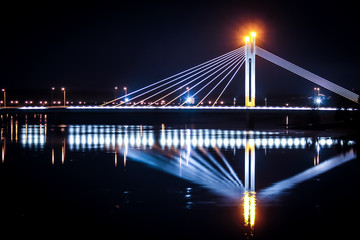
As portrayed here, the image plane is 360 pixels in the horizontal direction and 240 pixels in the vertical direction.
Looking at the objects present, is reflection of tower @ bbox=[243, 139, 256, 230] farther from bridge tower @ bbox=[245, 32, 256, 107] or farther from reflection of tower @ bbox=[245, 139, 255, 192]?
bridge tower @ bbox=[245, 32, 256, 107]

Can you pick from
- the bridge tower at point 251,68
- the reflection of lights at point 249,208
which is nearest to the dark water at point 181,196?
the reflection of lights at point 249,208

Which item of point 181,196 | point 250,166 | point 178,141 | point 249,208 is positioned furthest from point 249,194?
point 178,141

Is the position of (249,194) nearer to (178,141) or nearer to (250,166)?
(250,166)

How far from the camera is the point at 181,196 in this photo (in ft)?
34.1

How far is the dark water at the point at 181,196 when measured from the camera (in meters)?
7.78

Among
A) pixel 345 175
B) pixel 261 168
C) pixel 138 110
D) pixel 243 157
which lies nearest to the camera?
pixel 345 175

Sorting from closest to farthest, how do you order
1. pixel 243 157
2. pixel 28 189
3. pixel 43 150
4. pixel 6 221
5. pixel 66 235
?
pixel 66 235 → pixel 6 221 → pixel 28 189 → pixel 243 157 → pixel 43 150

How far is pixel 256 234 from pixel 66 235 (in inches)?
121

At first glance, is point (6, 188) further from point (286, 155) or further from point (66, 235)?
point (286, 155)

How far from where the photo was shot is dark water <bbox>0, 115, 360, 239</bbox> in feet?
25.5

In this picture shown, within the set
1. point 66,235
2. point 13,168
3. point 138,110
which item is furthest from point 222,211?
point 138,110

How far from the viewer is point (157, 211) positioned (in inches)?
352

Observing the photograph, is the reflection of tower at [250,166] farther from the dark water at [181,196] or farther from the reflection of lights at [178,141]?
the reflection of lights at [178,141]

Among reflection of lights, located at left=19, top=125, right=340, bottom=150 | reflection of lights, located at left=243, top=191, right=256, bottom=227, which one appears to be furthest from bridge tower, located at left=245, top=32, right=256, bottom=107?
reflection of lights, located at left=243, top=191, right=256, bottom=227
